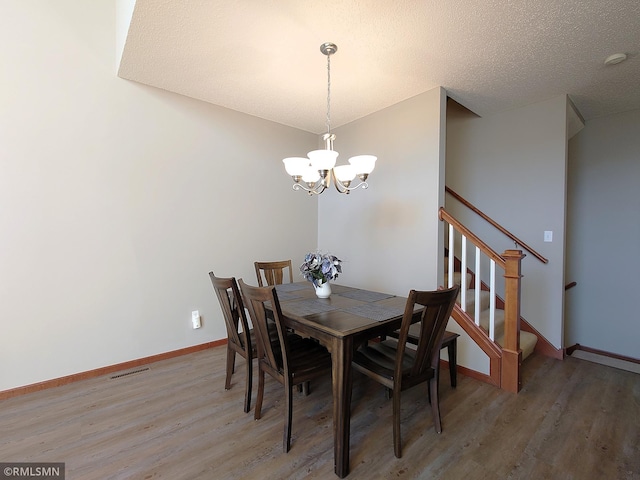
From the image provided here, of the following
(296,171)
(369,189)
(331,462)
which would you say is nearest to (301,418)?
(331,462)

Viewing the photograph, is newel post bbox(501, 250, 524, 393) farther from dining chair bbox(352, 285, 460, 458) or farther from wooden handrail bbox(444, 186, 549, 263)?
wooden handrail bbox(444, 186, 549, 263)

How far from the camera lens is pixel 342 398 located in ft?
5.15

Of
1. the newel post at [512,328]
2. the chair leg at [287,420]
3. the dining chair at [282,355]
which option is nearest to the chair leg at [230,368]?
the dining chair at [282,355]

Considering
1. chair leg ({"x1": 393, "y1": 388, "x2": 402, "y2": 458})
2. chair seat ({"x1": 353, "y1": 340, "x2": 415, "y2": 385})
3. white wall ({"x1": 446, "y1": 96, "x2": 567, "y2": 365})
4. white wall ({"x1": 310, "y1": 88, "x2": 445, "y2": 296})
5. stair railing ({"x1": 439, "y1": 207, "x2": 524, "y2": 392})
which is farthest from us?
white wall ({"x1": 446, "y1": 96, "x2": 567, "y2": 365})

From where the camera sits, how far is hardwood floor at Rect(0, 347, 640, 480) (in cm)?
158

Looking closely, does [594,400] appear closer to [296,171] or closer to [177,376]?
[296,171]

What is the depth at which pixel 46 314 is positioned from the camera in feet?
7.73

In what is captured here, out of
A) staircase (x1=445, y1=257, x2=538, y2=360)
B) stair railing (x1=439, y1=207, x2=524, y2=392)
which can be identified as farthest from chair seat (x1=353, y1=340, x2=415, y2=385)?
staircase (x1=445, y1=257, x2=538, y2=360)

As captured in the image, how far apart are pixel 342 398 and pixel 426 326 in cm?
58

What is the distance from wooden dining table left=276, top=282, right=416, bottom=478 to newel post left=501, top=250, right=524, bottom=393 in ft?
2.94

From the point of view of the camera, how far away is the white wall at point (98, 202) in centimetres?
224

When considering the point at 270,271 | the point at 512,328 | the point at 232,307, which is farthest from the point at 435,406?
the point at 270,271

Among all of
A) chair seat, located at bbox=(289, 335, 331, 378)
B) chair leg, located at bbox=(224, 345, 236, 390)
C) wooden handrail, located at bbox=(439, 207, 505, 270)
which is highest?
wooden handrail, located at bbox=(439, 207, 505, 270)

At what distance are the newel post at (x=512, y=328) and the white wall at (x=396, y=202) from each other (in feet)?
Result: 1.96
